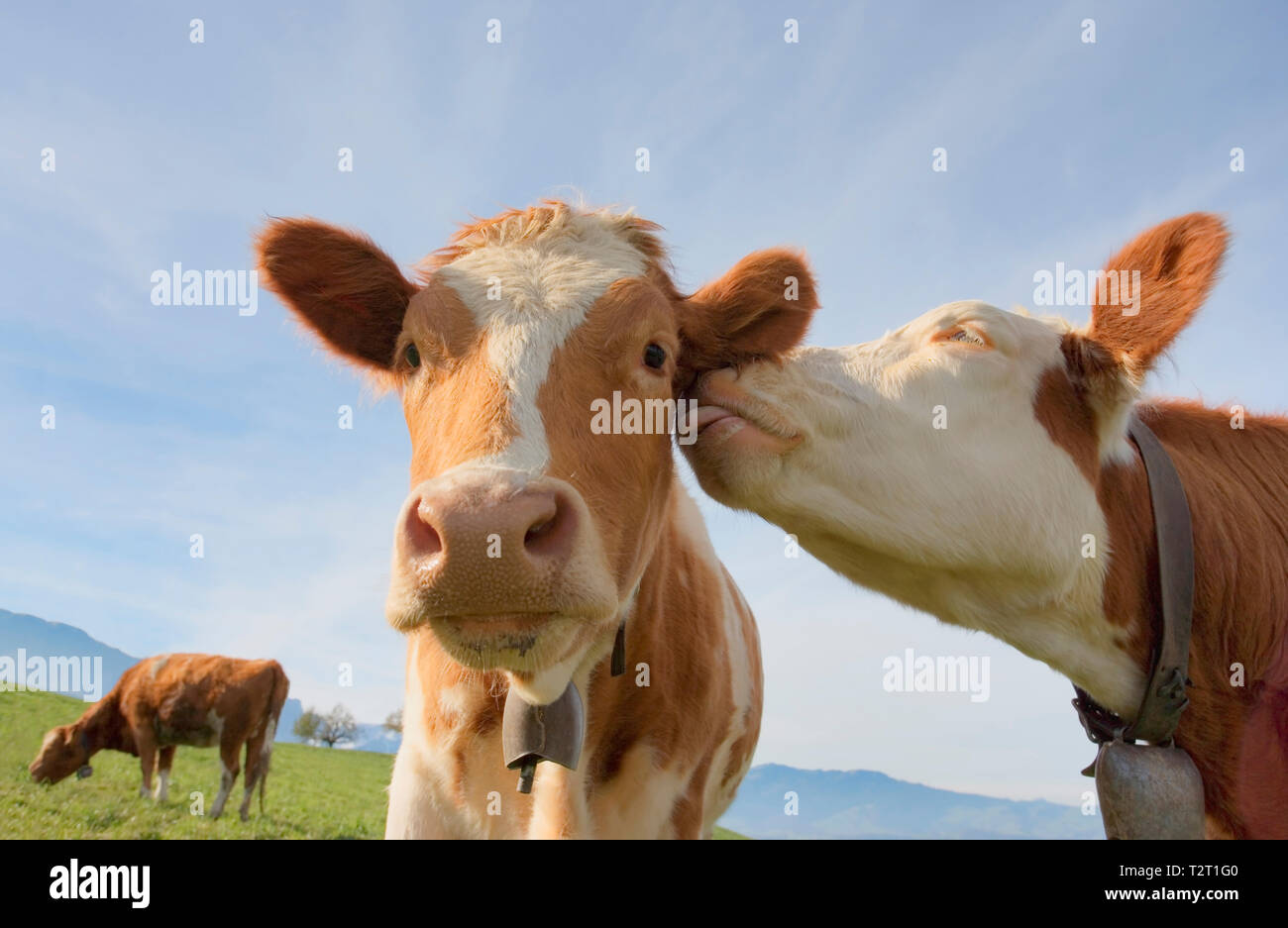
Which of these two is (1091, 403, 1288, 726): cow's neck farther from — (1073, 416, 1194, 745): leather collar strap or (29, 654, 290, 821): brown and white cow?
(29, 654, 290, 821): brown and white cow

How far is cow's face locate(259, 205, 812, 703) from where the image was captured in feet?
8.06

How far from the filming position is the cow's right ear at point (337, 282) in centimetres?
392

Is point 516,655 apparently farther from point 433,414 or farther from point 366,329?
point 366,329

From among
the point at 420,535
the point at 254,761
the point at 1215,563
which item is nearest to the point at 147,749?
the point at 254,761

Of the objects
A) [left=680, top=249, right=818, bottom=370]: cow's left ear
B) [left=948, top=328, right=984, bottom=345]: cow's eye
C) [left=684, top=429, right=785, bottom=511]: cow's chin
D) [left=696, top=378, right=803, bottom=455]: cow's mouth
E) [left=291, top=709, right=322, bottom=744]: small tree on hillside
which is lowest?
[left=291, top=709, right=322, bottom=744]: small tree on hillside

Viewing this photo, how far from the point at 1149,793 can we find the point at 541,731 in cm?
215

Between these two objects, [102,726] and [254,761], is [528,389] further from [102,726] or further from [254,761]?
[102,726]

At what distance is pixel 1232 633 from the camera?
313cm

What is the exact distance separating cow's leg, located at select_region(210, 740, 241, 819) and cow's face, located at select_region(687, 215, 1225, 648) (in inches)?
646

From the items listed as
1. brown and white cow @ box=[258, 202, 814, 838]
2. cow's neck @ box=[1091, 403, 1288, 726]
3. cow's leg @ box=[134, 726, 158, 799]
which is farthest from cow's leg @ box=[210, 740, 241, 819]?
cow's neck @ box=[1091, 403, 1288, 726]

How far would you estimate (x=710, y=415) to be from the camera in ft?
11.2

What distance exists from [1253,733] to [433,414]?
3086 millimetres

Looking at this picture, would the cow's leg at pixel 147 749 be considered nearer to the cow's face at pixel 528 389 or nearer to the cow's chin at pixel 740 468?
the cow's face at pixel 528 389
